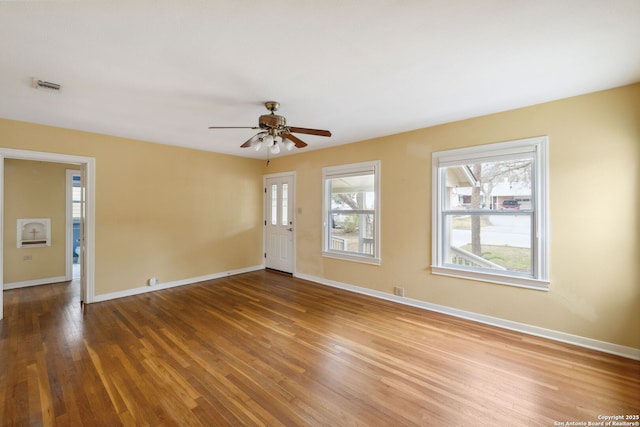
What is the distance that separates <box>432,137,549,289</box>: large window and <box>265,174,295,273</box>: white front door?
2.94m

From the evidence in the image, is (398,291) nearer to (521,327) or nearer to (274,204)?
(521,327)

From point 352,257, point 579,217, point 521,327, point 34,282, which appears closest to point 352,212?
point 352,257

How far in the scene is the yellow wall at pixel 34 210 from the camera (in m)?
4.60

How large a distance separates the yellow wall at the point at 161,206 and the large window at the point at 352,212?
6.34 ft

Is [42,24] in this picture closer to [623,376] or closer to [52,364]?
[52,364]

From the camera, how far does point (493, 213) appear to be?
3.24 metres

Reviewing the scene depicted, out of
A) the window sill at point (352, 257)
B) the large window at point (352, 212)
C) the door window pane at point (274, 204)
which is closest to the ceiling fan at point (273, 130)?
the large window at point (352, 212)

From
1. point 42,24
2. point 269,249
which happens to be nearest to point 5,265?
point 269,249

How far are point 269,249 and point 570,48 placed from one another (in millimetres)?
5473

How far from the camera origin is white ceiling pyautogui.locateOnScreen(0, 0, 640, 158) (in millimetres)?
1581

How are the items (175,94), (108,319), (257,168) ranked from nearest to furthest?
(175,94) < (108,319) < (257,168)

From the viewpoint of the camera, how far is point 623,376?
7.31 feet

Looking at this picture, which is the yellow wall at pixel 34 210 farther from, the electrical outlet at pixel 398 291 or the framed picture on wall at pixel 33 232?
the electrical outlet at pixel 398 291

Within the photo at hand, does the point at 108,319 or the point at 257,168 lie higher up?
the point at 257,168
